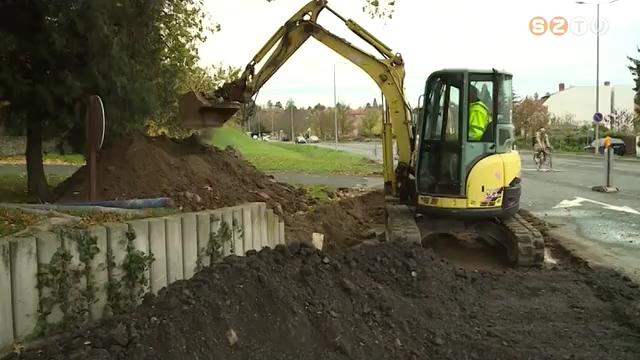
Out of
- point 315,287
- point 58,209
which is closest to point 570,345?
point 315,287

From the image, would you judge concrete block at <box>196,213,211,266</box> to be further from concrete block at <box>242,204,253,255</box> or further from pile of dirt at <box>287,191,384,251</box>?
pile of dirt at <box>287,191,384,251</box>

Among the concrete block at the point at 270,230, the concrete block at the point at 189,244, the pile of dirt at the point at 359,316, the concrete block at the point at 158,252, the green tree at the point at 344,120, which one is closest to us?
the pile of dirt at the point at 359,316

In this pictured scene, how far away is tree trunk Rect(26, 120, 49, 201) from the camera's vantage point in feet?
32.2

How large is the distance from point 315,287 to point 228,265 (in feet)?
2.47

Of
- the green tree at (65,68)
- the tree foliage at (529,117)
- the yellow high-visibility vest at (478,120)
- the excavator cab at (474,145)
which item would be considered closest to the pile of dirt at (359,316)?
the excavator cab at (474,145)

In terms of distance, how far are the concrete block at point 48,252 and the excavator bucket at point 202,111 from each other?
20.3ft

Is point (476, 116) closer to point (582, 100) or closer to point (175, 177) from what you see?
point (175, 177)

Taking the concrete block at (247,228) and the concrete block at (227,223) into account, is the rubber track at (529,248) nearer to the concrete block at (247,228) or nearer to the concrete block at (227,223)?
the concrete block at (247,228)

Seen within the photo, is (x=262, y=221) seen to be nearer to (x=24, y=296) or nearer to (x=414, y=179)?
(x=24, y=296)

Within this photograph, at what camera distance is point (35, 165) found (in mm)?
10016

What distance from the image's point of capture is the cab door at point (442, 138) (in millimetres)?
10203

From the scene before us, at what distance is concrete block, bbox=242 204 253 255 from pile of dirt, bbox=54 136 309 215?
6.31 ft

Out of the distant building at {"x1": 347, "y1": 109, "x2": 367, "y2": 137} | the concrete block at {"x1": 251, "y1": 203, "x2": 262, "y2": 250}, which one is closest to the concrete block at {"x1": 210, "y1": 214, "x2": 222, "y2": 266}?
the concrete block at {"x1": 251, "y1": 203, "x2": 262, "y2": 250}

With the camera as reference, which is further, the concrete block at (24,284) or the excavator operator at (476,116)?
the excavator operator at (476,116)
